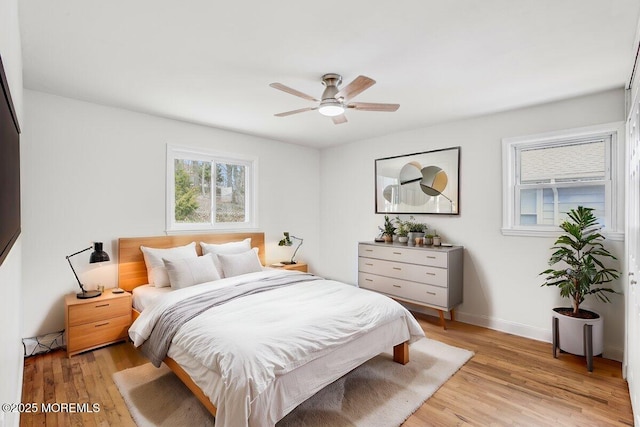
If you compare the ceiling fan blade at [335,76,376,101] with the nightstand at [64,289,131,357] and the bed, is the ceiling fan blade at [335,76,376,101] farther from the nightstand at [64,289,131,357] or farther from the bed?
the nightstand at [64,289,131,357]

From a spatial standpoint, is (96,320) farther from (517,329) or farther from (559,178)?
(559,178)

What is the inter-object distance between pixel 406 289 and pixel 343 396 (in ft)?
6.24

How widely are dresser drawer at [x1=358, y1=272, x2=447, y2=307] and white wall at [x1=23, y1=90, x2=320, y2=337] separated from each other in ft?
9.09

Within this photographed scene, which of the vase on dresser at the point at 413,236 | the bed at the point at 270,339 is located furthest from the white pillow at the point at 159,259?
the vase on dresser at the point at 413,236

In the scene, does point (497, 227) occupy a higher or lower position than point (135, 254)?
higher

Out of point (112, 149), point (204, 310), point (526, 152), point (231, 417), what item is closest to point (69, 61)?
point (112, 149)

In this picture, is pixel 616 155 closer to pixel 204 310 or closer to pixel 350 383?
pixel 350 383

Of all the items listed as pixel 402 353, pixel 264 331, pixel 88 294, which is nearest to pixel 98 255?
pixel 88 294

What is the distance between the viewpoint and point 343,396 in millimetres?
2396

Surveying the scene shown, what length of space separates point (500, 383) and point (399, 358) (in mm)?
806

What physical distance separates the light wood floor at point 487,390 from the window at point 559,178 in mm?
1275

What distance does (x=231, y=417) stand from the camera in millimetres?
1694

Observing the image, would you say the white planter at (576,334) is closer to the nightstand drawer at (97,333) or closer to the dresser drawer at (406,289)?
→ the dresser drawer at (406,289)

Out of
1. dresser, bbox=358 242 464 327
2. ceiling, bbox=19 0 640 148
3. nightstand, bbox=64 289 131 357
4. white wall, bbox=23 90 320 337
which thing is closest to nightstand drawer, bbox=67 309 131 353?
nightstand, bbox=64 289 131 357
